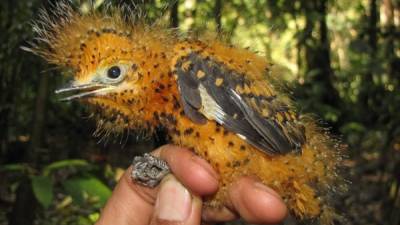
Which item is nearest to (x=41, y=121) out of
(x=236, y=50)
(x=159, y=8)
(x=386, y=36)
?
(x=159, y=8)

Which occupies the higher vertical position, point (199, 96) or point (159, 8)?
point (159, 8)

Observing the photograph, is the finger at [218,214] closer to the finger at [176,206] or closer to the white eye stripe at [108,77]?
the finger at [176,206]

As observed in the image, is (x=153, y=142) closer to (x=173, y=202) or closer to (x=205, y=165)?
(x=173, y=202)

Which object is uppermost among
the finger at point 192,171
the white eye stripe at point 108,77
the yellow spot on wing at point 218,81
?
the white eye stripe at point 108,77

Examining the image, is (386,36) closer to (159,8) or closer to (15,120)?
(159,8)

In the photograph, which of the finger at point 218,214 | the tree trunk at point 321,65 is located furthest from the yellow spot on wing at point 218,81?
the tree trunk at point 321,65

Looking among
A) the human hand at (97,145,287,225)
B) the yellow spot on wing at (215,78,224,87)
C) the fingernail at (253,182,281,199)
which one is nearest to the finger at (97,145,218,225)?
the human hand at (97,145,287,225)
